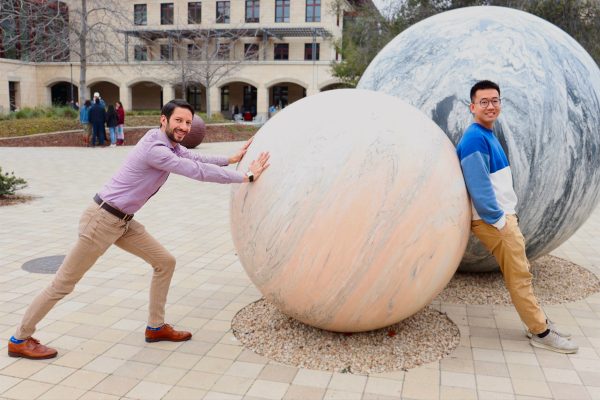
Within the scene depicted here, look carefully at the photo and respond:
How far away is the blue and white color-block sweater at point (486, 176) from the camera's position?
431 centimetres

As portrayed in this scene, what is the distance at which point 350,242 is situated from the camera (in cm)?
386

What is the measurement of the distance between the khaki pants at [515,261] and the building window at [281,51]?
52.8 meters

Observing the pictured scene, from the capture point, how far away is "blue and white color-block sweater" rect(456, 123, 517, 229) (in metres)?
4.31

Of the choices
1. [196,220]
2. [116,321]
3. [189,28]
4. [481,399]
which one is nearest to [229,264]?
[116,321]

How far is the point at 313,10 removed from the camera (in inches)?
2057

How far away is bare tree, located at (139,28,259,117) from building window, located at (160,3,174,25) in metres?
1.94

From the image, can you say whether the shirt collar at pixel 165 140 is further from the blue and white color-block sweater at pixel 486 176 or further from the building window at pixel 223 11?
A: the building window at pixel 223 11

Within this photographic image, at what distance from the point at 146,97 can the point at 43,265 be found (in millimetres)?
53969

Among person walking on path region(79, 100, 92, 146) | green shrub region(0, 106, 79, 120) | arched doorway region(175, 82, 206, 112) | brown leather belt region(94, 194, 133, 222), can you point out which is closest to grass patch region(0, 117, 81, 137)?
person walking on path region(79, 100, 92, 146)

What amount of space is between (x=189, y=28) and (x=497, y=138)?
50424 mm

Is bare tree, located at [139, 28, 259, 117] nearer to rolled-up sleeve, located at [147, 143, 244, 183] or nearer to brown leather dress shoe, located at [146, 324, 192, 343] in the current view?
brown leather dress shoe, located at [146, 324, 192, 343]

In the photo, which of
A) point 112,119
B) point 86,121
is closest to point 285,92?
point 112,119

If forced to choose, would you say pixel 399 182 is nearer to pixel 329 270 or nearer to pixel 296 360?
pixel 329 270

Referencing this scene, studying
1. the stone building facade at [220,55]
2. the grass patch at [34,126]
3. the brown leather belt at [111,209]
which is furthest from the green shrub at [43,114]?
the brown leather belt at [111,209]
